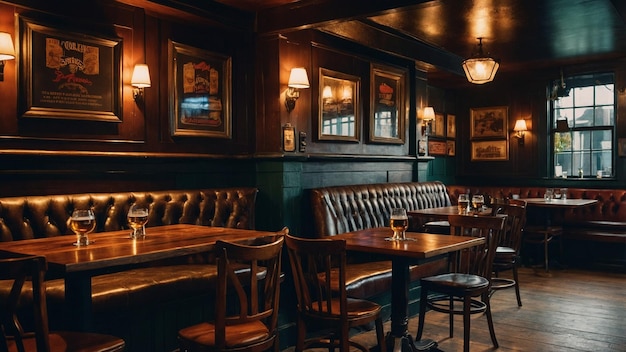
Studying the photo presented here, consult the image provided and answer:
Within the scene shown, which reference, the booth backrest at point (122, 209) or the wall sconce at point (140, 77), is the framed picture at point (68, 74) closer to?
the wall sconce at point (140, 77)

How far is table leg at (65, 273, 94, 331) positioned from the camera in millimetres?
2527

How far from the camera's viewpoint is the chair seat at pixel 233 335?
249cm

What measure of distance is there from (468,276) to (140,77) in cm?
279

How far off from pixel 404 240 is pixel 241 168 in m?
2.05

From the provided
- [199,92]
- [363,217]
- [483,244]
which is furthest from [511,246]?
[199,92]

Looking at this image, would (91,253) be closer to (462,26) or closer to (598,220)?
(462,26)

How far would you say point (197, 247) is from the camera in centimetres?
277

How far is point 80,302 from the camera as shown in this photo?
2535 millimetres

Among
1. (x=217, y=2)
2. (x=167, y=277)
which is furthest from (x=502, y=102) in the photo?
(x=167, y=277)

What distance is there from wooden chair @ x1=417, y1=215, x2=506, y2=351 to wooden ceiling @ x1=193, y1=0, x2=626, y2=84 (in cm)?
161

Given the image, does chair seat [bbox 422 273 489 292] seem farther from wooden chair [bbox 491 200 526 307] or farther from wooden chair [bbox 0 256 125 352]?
wooden chair [bbox 0 256 125 352]

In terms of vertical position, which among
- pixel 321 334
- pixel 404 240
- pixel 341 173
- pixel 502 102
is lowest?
pixel 321 334

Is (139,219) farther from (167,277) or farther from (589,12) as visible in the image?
(589,12)

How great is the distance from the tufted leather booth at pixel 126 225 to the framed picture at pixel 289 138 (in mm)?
697
